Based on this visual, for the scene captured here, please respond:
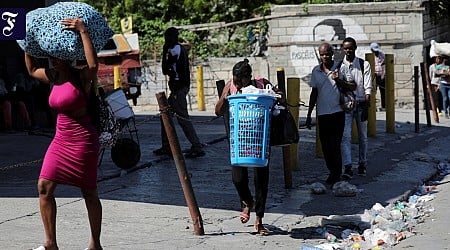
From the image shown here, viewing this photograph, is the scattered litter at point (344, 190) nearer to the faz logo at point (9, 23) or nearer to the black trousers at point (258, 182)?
the black trousers at point (258, 182)

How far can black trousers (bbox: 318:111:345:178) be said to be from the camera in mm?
11242

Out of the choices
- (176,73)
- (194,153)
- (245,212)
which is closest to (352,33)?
(194,153)

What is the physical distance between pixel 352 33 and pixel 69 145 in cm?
1754

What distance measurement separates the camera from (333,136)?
1126 centimetres

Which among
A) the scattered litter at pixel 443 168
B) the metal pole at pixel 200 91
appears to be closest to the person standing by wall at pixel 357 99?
the scattered litter at pixel 443 168

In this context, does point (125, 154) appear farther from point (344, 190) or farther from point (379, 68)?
point (379, 68)

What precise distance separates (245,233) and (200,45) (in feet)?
58.4

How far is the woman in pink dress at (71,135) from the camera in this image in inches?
278

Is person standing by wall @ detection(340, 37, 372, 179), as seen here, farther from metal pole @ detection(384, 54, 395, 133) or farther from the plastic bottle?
metal pole @ detection(384, 54, 395, 133)

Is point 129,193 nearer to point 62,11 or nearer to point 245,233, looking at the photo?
point 245,233

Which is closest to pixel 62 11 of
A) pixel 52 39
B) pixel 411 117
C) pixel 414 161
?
pixel 52 39

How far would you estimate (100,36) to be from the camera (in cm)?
731

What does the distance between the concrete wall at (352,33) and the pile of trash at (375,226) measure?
43.2 ft

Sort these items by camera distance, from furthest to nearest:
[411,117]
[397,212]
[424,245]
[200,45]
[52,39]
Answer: [200,45] < [411,117] < [397,212] < [424,245] < [52,39]
